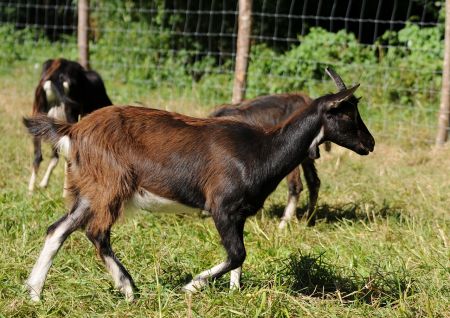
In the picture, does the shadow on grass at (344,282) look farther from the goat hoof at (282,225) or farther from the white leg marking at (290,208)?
the white leg marking at (290,208)

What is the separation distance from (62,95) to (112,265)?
2867 millimetres

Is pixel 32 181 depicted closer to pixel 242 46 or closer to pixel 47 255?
pixel 47 255

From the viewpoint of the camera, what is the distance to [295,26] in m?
13.2

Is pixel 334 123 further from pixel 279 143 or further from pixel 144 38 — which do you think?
pixel 144 38

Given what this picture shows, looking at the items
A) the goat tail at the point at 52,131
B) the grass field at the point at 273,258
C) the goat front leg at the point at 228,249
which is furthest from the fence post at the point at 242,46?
the goat front leg at the point at 228,249

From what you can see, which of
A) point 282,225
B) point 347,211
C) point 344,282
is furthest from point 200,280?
point 347,211

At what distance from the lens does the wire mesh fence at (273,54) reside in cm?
970

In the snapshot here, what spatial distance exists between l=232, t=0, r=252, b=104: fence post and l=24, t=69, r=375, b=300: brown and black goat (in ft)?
14.9

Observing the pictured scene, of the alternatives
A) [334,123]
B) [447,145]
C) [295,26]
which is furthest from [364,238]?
[295,26]

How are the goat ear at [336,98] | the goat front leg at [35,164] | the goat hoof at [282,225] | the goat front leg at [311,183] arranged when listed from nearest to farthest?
the goat ear at [336,98] → the goat hoof at [282,225] → the goat front leg at [311,183] → the goat front leg at [35,164]

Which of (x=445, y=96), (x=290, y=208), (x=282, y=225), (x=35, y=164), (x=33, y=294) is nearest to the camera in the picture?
(x=33, y=294)

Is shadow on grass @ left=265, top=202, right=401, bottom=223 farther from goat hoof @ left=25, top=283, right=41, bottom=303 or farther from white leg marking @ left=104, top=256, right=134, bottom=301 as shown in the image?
goat hoof @ left=25, top=283, right=41, bottom=303

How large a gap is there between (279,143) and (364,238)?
1428mm

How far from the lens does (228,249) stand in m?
4.27
